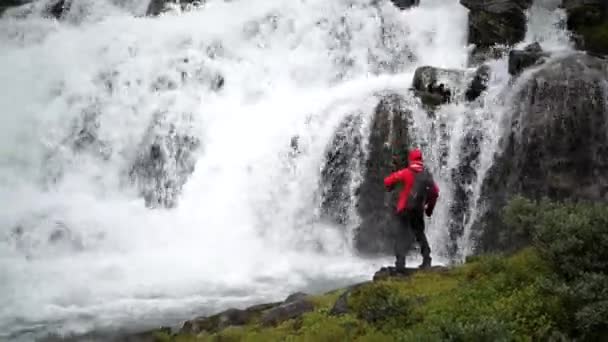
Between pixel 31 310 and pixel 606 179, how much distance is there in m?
12.9

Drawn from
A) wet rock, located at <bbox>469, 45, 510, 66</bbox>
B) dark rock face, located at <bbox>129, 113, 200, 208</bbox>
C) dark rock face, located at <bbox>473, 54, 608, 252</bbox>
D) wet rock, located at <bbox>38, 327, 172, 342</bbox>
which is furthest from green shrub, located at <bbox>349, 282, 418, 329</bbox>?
wet rock, located at <bbox>469, 45, 510, 66</bbox>

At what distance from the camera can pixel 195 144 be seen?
23.0 meters

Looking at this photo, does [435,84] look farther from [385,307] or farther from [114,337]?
[385,307]

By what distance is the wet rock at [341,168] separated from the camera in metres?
20.0

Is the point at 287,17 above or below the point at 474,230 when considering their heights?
above

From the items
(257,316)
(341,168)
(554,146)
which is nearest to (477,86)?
(554,146)

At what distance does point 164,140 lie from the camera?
76.5ft

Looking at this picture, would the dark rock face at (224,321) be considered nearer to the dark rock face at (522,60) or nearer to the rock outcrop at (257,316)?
the rock outcrop at (257,316)

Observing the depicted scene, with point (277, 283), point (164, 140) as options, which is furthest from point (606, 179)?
point (164, 140)

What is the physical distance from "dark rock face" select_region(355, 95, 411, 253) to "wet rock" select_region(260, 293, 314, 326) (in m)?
7.70

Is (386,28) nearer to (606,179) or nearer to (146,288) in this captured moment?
(606,179)

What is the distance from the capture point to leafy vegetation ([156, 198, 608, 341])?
27.2ft

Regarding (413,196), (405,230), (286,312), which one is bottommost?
(286,312)

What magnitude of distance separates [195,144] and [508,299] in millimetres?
14950
